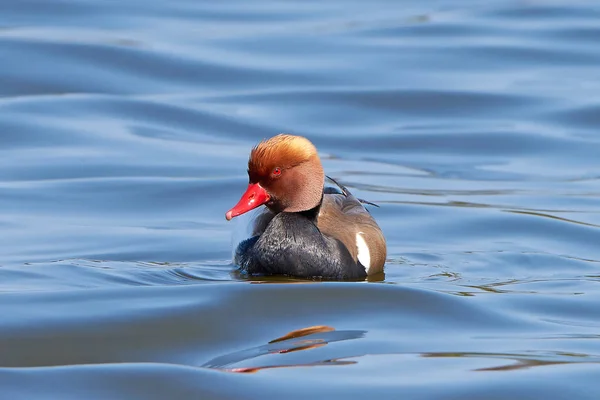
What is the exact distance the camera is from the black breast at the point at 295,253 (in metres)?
8.37

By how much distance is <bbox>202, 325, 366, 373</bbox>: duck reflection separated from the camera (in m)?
5.86

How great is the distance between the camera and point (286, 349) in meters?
6.14

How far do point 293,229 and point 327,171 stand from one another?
400 cm

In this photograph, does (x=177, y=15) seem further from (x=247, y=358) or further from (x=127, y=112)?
(x=247, y=358)

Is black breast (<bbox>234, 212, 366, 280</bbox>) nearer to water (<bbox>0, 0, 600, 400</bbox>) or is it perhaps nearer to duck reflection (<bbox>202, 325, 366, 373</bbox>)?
water (<bbox>0, 0, 600, 400</bbox>)

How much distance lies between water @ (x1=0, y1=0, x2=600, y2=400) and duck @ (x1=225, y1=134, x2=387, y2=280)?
0.25 m

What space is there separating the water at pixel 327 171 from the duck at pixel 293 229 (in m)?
0.25

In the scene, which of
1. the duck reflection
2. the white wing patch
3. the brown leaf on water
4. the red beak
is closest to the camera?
the duck reflection

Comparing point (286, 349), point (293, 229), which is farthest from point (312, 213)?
point (286, 349)

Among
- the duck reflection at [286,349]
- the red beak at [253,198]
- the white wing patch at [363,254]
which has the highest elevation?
the red beak at [253,198]

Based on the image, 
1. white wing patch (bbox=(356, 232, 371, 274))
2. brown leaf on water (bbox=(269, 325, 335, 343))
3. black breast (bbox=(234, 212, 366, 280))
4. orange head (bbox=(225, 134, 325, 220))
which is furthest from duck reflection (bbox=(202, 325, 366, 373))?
white wing patch (bbox=(356, 232, 371, 274))

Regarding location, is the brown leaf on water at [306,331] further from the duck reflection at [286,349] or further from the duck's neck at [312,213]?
the duck's neck at [312,213]

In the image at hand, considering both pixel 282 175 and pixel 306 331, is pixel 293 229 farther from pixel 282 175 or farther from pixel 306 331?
pixel 306 331

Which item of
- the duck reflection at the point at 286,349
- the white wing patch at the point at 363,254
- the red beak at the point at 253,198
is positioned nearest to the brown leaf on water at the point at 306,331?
the duck reflection at the point at 286,349
